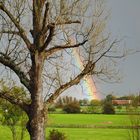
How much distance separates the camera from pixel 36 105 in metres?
11.1

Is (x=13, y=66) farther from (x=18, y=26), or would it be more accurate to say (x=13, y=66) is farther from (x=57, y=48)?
(x=57, y=48)

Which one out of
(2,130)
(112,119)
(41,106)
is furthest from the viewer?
(112,119)

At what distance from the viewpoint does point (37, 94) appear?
11.2 metres

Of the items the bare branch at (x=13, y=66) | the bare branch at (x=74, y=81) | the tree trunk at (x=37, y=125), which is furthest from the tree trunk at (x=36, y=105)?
the bare branch at (x=74, y=81)

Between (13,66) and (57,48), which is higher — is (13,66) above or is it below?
below

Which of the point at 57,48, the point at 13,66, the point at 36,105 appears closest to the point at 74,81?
the point at 57,48

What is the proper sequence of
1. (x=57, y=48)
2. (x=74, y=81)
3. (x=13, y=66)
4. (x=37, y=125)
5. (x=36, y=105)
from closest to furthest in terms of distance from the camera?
(x=37, y=125) → (x=36, y=105) → (x=13, y=66) → (x=57, y=48) → (x=74, y=81)

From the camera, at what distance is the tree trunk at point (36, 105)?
11.0 m

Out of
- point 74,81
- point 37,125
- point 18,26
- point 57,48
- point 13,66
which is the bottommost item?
point 37,125

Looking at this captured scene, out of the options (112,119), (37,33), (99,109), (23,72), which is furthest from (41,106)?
(99,109)

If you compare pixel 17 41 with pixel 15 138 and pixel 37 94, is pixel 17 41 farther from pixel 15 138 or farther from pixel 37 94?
pixel 15 138

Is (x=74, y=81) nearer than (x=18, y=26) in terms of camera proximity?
No

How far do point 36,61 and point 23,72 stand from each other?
54 centimetres

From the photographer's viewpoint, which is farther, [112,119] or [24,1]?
[112,119]
